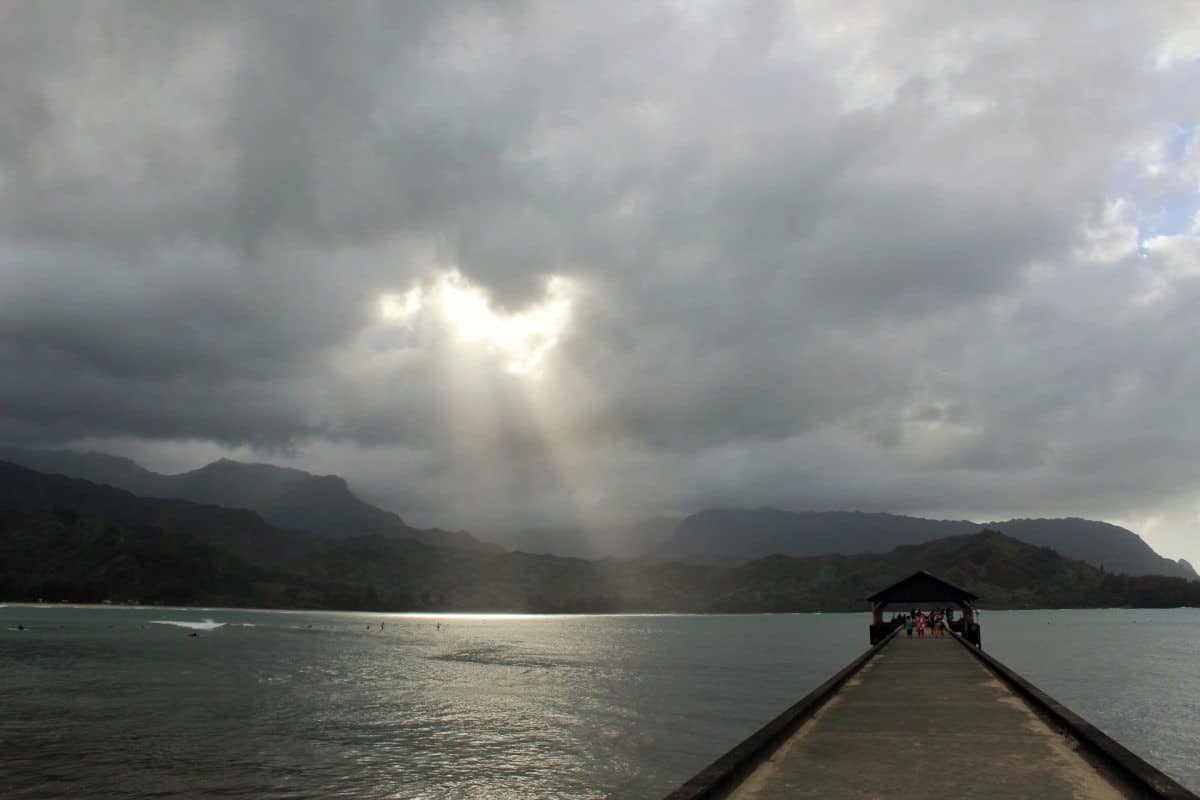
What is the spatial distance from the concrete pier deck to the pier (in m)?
0.02

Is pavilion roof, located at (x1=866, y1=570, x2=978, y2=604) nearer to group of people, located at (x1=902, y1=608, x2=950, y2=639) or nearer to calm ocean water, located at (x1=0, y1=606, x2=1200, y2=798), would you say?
group of people, located at (x1=902, y1=608, x2=950, y2=639)

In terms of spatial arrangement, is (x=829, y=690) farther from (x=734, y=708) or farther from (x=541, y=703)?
(x=541, y=703)

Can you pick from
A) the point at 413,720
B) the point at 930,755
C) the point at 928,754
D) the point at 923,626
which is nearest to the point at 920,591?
the point at 923,626

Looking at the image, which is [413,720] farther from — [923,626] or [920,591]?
[923,626]

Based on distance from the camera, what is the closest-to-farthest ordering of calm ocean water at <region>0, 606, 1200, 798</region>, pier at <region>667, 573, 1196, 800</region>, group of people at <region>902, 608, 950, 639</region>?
1. pier at <region>667, 573, 1196, 800</region>
2. calm ocean water at <region>0, 606, 1200, 798</region>
3. group of people at <region>902, 608, 950, 639</region>

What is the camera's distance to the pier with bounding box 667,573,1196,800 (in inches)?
479

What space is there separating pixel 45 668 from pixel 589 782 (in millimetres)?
62690

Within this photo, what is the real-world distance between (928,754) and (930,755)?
11 centimetres

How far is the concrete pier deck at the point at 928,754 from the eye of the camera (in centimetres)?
1237

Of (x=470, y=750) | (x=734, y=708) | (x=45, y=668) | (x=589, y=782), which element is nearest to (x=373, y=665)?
(x=45, y=668)

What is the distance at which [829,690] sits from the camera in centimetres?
2416

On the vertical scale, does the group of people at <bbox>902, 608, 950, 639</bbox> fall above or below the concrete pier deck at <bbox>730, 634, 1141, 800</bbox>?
below

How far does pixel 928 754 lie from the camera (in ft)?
48.7

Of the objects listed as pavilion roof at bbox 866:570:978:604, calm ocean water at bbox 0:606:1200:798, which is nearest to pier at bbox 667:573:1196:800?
calm ocean water at bbox 0:606:1200:798
